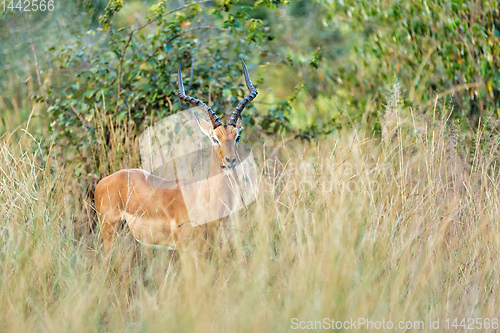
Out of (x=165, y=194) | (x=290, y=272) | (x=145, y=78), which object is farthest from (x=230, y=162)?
(x=145, y=78)

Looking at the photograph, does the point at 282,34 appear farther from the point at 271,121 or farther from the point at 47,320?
the point at 47,320

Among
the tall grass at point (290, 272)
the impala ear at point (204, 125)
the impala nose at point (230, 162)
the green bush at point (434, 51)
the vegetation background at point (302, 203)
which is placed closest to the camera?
the tall grass at point (290, 272)

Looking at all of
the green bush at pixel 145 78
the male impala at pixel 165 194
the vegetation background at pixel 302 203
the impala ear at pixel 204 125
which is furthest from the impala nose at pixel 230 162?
the green bush at pixel 145 78

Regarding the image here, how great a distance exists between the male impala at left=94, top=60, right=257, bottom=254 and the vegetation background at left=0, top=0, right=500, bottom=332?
0.59ft

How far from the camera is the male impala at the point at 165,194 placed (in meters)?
3.89

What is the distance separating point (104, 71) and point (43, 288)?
305 centimetres

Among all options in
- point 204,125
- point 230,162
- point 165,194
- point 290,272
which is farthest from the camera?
point 165,194

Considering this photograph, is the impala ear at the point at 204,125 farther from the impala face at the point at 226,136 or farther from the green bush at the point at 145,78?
the green bush at the point at 145,78

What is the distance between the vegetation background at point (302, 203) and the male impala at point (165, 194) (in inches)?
7.0

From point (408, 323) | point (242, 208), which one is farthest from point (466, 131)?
point (408, 323)

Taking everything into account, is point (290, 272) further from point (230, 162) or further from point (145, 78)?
point (145, 78)

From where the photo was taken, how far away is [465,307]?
297 centimetres

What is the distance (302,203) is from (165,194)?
119cm

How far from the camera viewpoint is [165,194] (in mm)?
4359
